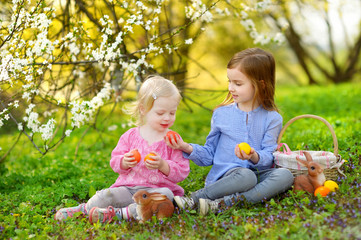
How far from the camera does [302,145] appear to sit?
427 centimetres

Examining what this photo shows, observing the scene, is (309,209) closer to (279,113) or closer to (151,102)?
(279,113)

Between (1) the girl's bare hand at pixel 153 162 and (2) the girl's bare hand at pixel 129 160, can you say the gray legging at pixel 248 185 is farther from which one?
(2) the girl's bare hand at pixel 129 160

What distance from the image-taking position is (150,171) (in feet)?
11.0

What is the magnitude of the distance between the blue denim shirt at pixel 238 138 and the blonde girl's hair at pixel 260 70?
10 centimetres

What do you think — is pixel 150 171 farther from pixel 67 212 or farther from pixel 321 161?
pixel 321 161

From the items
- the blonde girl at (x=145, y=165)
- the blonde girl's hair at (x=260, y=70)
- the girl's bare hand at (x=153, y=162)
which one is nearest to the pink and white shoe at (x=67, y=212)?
the blonde girl at (x=145, y=165)

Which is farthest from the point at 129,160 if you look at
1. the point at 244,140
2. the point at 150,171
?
the point at 244,140

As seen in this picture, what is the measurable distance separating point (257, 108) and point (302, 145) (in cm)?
98

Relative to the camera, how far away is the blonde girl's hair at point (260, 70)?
3.45 meters

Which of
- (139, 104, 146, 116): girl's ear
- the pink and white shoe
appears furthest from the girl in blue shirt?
the pink and white shoe

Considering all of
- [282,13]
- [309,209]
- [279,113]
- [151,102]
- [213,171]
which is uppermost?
[282,13]

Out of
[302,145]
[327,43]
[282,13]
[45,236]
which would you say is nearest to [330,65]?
[327,43]

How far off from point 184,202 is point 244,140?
2.43 ft

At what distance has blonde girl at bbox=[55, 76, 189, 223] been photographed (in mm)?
3256
